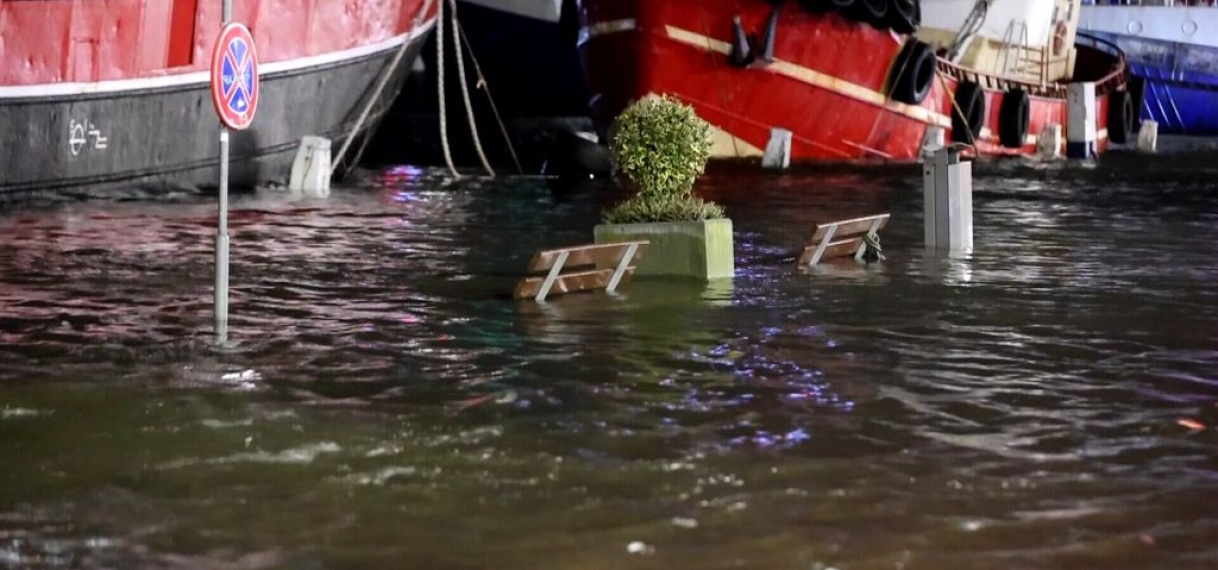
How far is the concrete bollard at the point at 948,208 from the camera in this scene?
1586 centimetres

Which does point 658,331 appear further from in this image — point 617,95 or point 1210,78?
point 1210,78

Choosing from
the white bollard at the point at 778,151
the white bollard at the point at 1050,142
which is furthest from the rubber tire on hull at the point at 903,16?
the white bollard at the point at 1050,142

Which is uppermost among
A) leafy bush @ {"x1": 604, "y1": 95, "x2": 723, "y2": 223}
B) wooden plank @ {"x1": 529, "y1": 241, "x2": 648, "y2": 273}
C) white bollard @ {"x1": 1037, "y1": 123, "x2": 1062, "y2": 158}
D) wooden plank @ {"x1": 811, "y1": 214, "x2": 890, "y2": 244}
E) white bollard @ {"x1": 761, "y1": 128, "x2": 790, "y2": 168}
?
white bollard @ {"x1": 1037, "y1": 123, "x2": 1062, "y2": 158}

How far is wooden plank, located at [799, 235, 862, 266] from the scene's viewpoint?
1509 cm

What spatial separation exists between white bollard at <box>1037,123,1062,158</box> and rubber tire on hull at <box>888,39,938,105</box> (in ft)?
19.7

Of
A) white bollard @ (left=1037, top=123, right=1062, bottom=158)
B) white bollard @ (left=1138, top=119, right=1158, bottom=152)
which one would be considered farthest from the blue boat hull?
white bollard @ (left=1037, top=123, right=1062, bottom=158)

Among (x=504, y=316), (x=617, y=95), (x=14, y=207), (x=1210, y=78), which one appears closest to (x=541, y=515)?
(x=504, y=316)

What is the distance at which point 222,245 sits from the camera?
9.95 m

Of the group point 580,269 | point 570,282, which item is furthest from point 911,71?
point 570,282

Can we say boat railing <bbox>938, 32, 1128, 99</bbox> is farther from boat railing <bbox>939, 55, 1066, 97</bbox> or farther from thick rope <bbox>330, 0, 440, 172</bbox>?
thick rope <bbox>330, 0, 440, 172</bbox>

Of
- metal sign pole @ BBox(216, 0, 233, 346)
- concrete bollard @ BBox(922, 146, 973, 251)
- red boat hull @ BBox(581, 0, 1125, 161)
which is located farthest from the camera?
red boat hull @ BBox(581, 0, 1125, 161)

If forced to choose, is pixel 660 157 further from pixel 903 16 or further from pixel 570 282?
pixel 903 16

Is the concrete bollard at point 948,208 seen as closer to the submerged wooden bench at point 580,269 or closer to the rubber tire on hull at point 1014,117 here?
the submerged wooden bench at point 580,269

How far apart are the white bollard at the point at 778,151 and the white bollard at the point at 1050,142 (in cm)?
950
